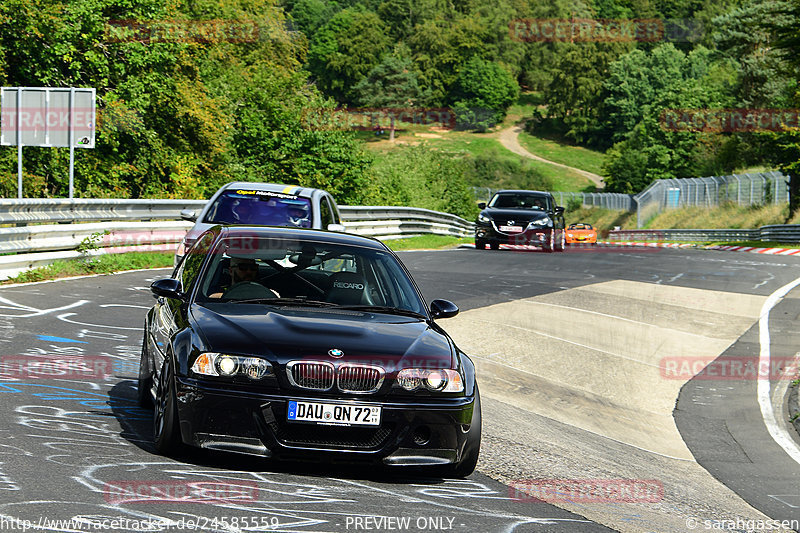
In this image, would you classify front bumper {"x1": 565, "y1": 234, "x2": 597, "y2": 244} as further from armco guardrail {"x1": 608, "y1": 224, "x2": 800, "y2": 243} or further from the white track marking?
the white track marking

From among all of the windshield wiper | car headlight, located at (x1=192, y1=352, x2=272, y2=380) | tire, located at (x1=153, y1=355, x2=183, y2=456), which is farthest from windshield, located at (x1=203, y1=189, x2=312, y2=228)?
car headlight, located at (x1=192, y1=352, x2=272, y2=380)

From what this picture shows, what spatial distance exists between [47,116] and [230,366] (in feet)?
49.9

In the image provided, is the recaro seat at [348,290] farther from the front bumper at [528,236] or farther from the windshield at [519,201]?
the windshield at [519,201]

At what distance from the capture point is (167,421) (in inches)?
231

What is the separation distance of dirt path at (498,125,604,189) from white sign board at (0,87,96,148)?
11029 centimetres

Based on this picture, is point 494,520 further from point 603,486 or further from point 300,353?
point 603,486

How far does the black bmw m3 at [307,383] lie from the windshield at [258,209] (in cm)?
764

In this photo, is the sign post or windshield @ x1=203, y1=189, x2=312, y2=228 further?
the sign post

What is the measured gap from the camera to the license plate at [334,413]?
18.5 feet

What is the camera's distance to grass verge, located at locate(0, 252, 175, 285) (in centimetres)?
1577

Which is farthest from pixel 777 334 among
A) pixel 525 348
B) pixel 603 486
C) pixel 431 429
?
pixel 431 429

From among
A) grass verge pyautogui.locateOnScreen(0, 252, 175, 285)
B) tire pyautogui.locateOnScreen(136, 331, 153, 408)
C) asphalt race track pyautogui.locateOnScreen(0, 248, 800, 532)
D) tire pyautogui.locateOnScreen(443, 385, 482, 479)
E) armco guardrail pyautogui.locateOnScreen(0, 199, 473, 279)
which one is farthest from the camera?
grass verge pyautogui.locateOnScreen(0, 252, 175, 285)

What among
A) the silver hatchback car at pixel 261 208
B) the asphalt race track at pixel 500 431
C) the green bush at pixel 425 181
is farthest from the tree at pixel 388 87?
the silver hatchback car at pixel 261 208

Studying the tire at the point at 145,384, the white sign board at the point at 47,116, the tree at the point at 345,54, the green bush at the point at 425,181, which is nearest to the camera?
the tire at the point at 145,384
